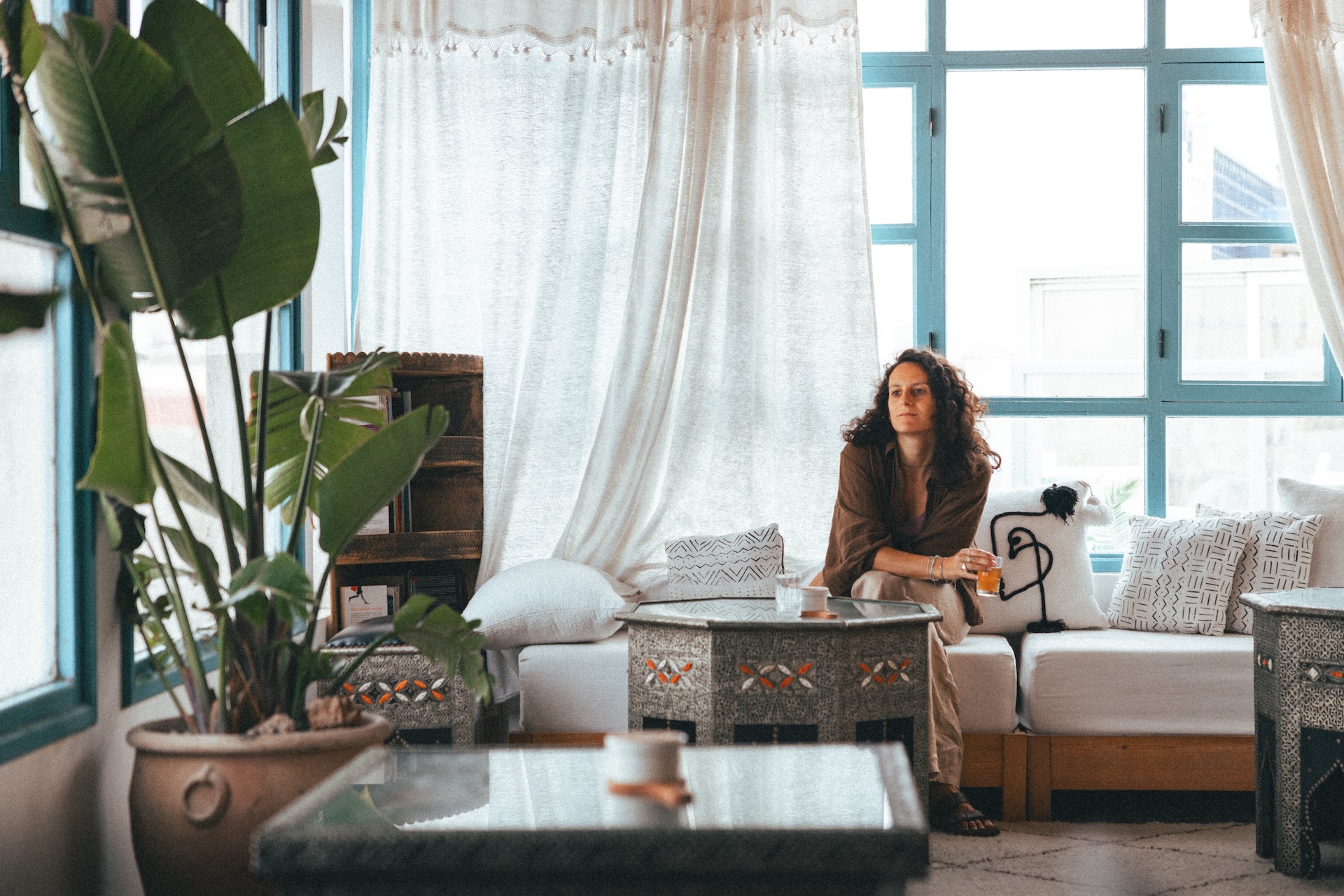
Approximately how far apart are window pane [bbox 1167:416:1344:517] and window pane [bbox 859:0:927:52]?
1.56m

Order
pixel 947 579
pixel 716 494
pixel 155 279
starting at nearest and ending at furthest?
pixel 155 279
pixel 947 579
pixel 716 494

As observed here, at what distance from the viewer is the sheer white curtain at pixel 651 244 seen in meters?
3.89

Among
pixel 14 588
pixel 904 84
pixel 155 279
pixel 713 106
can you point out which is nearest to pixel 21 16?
pixel 155 279

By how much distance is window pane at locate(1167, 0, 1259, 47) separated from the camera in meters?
4.10

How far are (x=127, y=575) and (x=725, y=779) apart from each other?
1449mm

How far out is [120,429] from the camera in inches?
73.9

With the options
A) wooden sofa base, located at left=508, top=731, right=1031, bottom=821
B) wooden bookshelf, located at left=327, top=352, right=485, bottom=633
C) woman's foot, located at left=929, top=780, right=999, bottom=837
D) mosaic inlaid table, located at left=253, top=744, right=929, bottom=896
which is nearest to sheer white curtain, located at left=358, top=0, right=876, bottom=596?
wooden bookshelf, located at left=327, top=352, right=485, bottom=633

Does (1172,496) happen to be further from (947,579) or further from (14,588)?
(14,588)

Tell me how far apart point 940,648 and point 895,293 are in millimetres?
1507

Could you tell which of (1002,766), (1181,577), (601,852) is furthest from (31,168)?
(1181,577)

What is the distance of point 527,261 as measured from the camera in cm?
393

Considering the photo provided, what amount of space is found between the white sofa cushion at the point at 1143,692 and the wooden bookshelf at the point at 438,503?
1.60m

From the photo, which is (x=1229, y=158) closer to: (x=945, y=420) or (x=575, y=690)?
(x=945, y=420)

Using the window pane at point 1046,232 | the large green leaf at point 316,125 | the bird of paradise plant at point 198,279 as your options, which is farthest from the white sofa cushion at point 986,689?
the large green leaf at point 316,125
